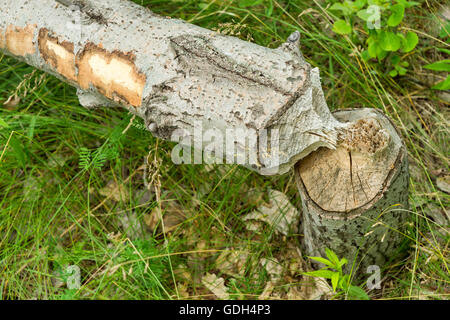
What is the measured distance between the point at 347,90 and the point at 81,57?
1494 millimetres

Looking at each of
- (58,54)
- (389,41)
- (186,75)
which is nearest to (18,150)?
(58,54)

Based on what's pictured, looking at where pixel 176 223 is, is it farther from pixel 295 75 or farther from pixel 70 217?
pixel 295 75

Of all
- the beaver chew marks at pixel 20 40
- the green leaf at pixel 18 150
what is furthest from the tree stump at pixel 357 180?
the green leaf at pixel 18 150

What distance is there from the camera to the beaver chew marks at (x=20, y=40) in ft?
6.40

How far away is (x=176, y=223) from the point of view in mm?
2445

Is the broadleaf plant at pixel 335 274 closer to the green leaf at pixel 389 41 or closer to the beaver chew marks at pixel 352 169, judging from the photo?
the beaver chew marks at pixel 352 169

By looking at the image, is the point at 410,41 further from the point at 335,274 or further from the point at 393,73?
the point at 335,274

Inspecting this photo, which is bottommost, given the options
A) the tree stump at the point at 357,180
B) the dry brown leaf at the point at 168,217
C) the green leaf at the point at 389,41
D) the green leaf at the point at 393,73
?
the dry brown leaf at the point at 168,217

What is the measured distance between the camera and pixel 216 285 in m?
2.28

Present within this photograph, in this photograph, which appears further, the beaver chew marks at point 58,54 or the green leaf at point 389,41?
the green leaf at point 389,41

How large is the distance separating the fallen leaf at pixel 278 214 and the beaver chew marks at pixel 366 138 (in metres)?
0.71

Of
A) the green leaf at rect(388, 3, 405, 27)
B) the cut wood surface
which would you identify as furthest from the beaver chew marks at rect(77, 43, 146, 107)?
the green leaf at rect(388, 3, 405, 27)

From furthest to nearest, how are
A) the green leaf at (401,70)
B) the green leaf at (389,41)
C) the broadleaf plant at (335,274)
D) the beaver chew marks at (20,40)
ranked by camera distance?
1. the green leaf at (401,70)
2. the green leaf at (389,41)
3. the beaver chew marks at (20,40)
4. the broadleaf plant at (335,274)
